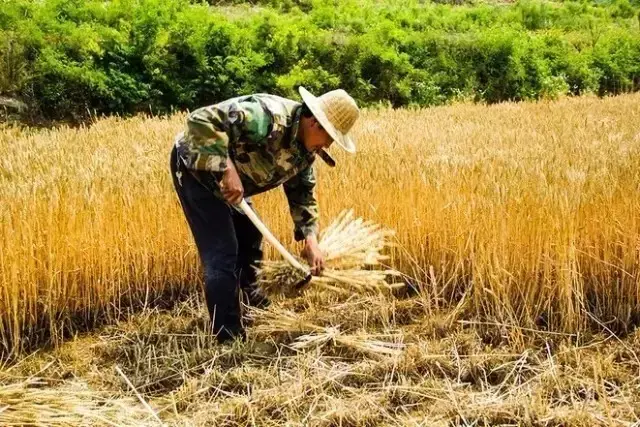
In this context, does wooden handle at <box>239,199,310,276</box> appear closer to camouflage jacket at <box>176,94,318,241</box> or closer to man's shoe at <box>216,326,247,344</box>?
camouflage jacket at <box>176,94,318,241</box>

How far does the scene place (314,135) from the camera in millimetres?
2516

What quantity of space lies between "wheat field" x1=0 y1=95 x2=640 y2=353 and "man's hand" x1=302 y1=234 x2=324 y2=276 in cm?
51

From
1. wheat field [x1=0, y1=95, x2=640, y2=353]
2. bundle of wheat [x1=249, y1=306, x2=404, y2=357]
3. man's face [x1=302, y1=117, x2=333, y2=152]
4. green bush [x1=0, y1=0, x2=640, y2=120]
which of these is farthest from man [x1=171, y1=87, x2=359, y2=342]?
green bush [x1=0, y1=0, x2=640, y2=120]

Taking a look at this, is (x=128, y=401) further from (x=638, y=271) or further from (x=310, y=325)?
(x=638, y=271)

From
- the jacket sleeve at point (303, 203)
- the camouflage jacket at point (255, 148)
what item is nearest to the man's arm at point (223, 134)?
the camouflage jacket at point (255, 148)

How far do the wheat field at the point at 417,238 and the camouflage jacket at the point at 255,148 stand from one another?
Result: 655 mm

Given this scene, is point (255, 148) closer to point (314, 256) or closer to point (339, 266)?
point (314, 256)

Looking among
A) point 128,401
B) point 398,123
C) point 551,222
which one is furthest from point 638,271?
point 398,123

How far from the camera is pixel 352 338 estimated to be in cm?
276

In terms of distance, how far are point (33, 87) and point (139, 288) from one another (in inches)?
254

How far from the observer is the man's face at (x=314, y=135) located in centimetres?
250

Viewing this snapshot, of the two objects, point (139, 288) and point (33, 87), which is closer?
point (139, 288)

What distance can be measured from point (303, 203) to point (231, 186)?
0.42 meters

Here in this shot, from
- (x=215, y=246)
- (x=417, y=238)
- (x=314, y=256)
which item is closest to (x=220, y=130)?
(x=215, y=246)
